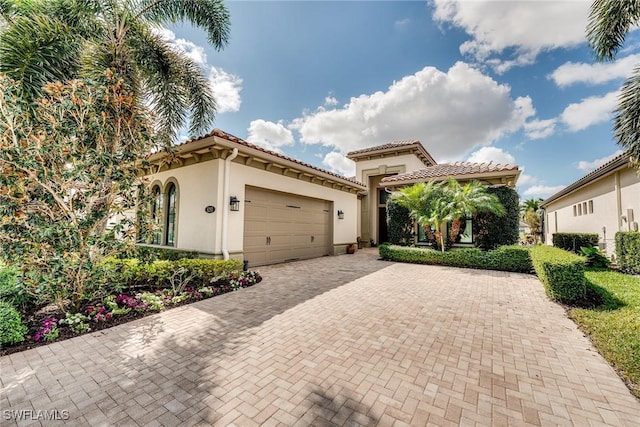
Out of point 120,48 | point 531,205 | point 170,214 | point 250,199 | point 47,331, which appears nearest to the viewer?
point 47,331

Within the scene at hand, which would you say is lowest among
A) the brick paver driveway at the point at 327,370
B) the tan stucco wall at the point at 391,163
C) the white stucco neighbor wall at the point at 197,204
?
the brick paver driveway at the point at 327,370

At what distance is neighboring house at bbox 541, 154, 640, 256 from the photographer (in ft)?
29.5

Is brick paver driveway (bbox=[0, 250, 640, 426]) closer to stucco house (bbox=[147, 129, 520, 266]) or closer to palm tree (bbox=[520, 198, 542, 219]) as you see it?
stucco house (bbox=[147, 129, 520, 266])

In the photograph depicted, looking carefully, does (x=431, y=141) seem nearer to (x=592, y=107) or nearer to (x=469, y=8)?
(x=592, y=107)

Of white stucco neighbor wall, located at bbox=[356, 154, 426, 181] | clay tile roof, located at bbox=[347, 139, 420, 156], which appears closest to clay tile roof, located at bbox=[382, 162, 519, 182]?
white stucco neighbor wall, located at bbox=[356, 154, 426, 181]

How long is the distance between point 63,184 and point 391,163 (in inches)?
638

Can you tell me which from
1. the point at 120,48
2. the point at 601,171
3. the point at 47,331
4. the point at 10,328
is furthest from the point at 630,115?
the point at 120,48

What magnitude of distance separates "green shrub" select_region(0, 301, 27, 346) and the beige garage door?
18.3 ft

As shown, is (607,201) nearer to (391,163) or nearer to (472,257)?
(472,257)

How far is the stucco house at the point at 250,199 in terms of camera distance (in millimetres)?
7957

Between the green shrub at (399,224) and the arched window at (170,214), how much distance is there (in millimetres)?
9921

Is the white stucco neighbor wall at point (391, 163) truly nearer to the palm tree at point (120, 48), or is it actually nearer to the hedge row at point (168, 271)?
the palm tree at point (120, 48)

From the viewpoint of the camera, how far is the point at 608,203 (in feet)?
35.3

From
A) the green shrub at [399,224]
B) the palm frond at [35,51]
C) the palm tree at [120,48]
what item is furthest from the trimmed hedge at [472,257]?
the palm frond at [35,51]
